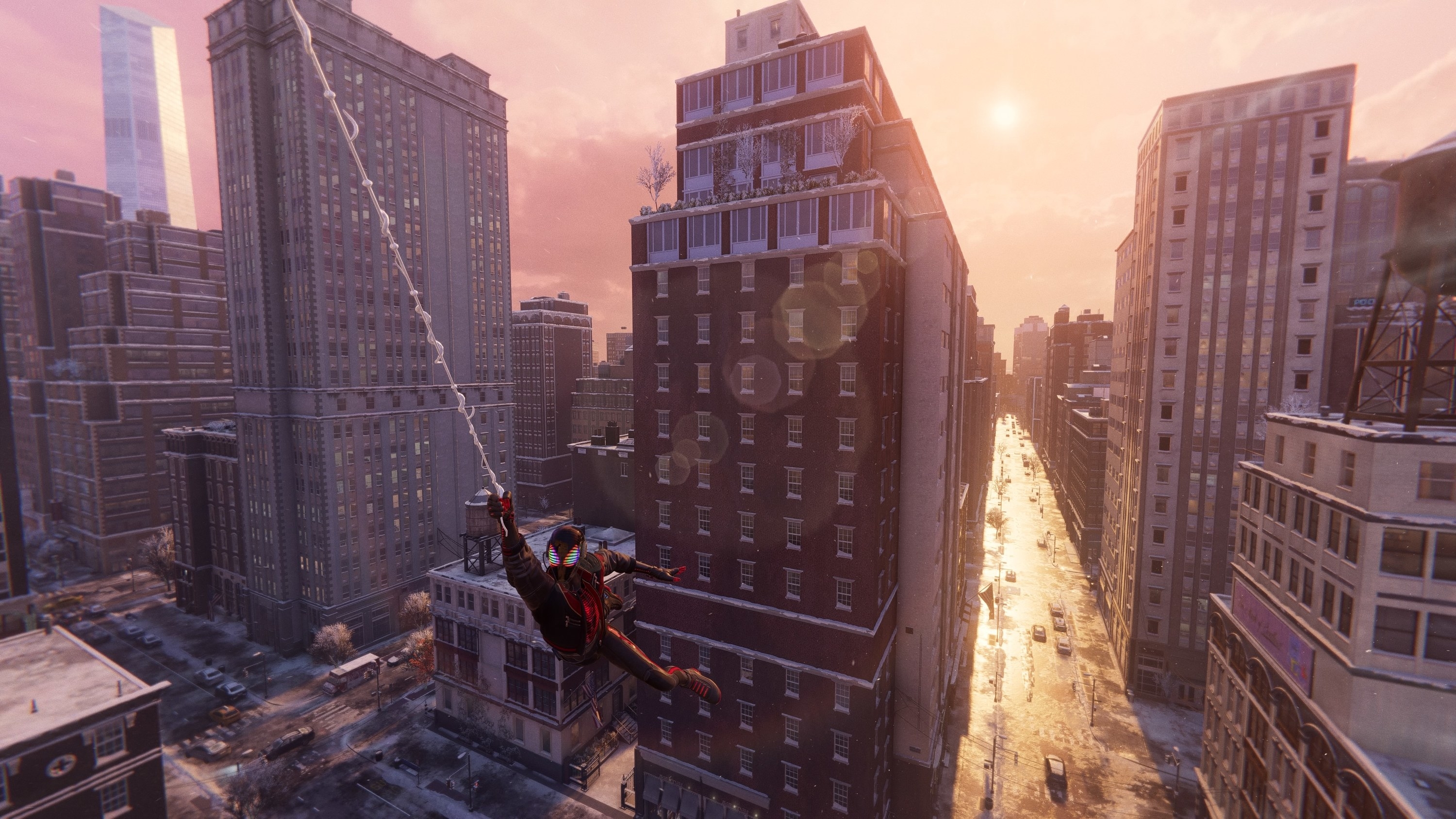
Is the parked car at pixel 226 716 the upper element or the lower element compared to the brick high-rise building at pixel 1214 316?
lower

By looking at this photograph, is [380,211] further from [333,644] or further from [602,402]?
[602,402]

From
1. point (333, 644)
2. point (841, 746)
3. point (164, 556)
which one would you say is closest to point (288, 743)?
point (333, 644)

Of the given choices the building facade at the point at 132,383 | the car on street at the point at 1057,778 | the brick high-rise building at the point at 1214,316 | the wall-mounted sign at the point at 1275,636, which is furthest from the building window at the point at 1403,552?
the building facade at the point at 132,383

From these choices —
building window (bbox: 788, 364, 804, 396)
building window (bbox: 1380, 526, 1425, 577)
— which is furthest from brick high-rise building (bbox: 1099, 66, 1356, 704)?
building window (bbox: 788, 364, 804, 396)

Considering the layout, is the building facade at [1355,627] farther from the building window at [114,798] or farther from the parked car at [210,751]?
the parked car at [210,751]

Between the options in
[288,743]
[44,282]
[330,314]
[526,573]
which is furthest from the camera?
[44,282]

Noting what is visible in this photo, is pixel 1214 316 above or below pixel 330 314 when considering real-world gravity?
below
